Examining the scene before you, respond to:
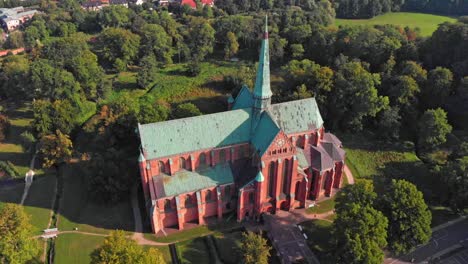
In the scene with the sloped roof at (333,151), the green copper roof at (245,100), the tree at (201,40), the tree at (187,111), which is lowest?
the sloped roof at (333,151)

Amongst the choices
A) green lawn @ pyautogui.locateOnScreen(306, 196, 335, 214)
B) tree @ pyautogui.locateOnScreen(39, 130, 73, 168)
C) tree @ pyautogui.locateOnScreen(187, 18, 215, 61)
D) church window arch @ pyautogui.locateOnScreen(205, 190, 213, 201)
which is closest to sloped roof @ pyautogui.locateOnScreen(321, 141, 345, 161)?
green lawn @ pyautogui.locateOnScreen(306, 196, 335, 214)

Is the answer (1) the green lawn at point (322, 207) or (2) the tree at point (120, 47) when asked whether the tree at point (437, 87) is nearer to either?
(1) the green lawn at point (322, 207)

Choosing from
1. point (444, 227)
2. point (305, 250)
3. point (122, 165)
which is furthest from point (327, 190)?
point (122, 165)

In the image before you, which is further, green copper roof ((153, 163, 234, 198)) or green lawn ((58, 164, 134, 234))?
green lawn ((58, 164, 134, 234))

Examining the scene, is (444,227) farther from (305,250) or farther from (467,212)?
(305,250)

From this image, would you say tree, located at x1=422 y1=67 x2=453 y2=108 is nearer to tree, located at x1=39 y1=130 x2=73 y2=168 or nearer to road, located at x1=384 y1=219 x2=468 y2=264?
road, located at x1=384 y1=219 x2=468 y2=264

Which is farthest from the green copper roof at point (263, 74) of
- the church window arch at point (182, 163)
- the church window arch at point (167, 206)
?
the church window arch at point (167, 206)
